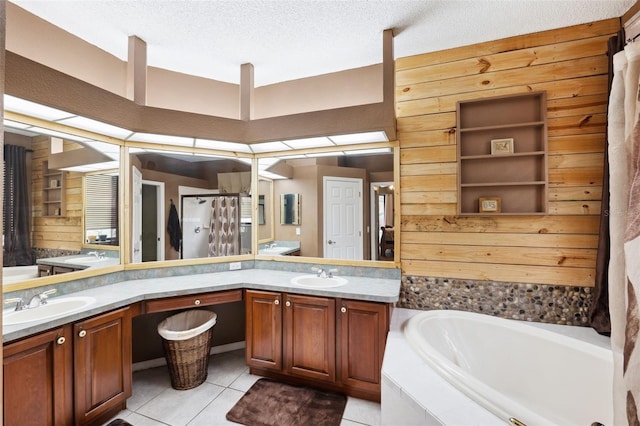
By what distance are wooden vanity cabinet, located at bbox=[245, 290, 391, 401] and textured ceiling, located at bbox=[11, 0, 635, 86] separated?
2.04 m

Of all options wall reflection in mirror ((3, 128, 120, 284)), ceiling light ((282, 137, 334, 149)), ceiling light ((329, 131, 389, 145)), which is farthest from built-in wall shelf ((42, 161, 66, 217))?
ceiling light ((329, 131, 389, 145))

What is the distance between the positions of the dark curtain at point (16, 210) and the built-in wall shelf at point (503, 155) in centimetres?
314

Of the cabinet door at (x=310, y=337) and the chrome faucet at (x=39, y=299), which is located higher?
the chrome faucet at (x=39, y=299)

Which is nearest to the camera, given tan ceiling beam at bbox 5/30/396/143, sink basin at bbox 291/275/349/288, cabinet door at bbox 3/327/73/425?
cabinet door at bbox 3/327/73/425

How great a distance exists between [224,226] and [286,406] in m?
1.68

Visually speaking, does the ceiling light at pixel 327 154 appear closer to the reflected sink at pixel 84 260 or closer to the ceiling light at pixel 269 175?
the ceiling light at pixel 269 175

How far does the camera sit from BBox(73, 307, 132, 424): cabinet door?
6.06 ft

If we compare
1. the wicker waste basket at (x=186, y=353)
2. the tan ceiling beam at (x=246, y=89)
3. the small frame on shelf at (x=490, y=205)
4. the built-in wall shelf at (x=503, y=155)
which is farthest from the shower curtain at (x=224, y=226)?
the small frame on shelf at (x=490, y=205)

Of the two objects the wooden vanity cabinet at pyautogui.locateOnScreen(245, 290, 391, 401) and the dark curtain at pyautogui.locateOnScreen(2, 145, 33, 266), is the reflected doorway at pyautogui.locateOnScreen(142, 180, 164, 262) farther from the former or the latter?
the wooden vanity cabinet at pyautogui.locateOnScreen(245, 290, 391, 401)

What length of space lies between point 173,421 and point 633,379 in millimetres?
2415

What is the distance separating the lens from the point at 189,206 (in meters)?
2.91

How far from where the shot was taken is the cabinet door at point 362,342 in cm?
215

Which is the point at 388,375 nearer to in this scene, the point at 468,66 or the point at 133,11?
the point at 468,66

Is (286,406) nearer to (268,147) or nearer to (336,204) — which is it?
(336,204)
